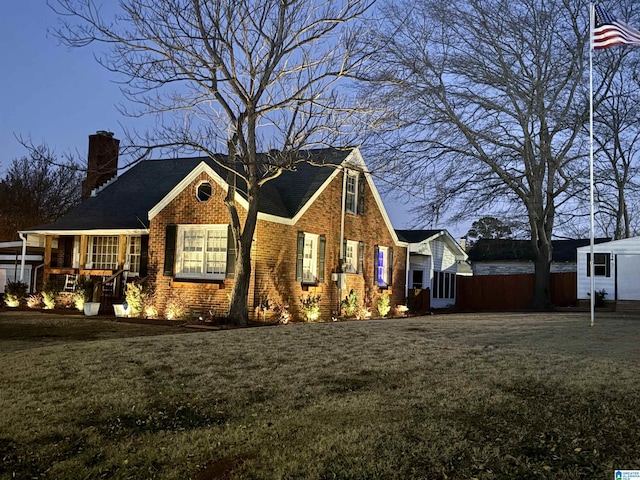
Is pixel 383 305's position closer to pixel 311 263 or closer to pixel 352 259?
pixel 352 259

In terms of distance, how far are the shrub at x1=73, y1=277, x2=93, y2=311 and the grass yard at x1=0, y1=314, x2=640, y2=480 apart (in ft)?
25.6

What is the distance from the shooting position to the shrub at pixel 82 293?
1759 centimetres

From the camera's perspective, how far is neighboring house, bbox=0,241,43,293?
22.8 m

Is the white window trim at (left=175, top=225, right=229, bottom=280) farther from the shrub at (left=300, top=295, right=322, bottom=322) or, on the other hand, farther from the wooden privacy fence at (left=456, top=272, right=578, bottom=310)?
the wooden privacy fence at (left=456, top=272, right=578, bottom=310)

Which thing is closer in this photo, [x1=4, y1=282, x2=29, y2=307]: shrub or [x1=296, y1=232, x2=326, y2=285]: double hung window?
[x1=296, y1=232, x2=326, y2=285]: double hung window

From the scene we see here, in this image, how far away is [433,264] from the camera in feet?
Result: 88.5

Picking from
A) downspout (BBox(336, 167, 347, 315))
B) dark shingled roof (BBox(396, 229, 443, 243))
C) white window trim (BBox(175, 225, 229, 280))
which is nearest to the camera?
white window trim (BBox(175, 225, 229, 280))

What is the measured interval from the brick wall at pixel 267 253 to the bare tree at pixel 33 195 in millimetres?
19313

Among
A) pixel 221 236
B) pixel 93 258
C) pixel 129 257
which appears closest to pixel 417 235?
pixel 221 236

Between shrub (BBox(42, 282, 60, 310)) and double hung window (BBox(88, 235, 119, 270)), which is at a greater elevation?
double hung window (BBox(88, 235, 119, 270))

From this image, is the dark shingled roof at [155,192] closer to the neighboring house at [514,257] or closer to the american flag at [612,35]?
the american flag at [612,35]

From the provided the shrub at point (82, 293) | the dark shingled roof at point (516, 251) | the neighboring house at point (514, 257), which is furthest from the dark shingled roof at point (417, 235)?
the shrub at point (82, 293)

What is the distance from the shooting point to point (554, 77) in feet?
72.8

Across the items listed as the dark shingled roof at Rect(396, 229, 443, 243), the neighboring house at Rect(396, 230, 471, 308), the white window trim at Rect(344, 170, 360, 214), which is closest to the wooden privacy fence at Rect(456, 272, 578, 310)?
the neighboring house at Rect(396, 230, 471, 308)
